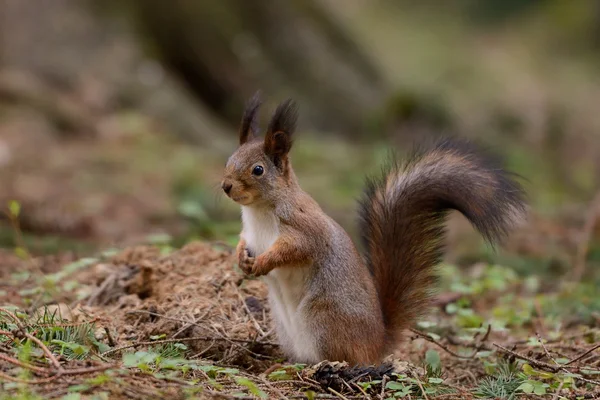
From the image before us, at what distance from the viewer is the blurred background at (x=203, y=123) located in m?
6.85

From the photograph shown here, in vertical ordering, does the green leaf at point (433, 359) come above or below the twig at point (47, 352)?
above

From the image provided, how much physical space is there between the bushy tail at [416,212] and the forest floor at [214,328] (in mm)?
243

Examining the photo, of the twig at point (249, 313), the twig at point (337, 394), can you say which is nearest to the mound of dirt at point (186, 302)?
the twig at point (249, 313)

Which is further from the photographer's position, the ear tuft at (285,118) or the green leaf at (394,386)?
the ear tuft at (285,118)

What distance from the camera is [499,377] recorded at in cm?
337

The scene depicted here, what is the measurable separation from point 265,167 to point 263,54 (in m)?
7.93

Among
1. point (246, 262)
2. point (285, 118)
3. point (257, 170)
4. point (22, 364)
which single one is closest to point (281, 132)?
point (285, 118)

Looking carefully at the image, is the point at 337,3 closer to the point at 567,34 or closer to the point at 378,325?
the point at 567,34

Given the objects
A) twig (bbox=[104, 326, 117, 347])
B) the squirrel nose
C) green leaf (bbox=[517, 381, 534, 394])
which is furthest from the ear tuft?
green leaf (bbox=[517, 381, 534, 394])

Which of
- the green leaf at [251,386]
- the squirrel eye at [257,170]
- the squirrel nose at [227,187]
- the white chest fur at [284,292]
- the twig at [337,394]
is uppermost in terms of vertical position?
the squirrel eye at [257,170]

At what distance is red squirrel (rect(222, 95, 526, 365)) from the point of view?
3.49 meters

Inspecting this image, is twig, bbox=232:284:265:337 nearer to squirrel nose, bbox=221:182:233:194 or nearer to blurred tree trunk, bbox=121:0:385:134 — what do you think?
squirrel nose, bbox=221:182:233:194

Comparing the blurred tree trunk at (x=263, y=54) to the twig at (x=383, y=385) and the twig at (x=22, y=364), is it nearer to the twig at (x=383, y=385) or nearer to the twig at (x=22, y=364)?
the twig at (x=383, y=385)

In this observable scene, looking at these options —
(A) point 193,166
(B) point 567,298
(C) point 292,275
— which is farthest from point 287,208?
(A) point 193,166
